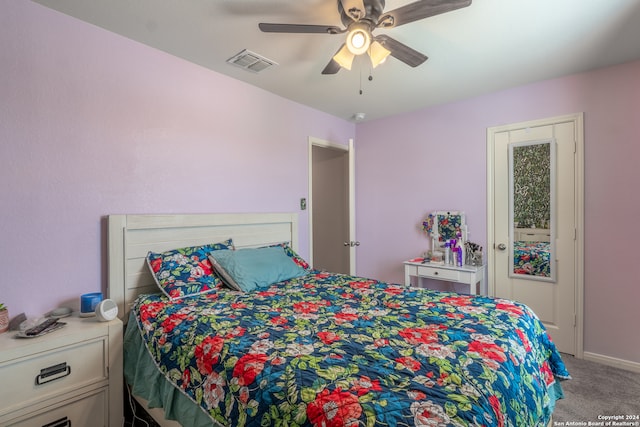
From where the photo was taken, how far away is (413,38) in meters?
2.12

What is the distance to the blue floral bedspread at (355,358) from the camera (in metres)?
0.92

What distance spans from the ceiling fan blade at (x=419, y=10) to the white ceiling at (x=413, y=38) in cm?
31

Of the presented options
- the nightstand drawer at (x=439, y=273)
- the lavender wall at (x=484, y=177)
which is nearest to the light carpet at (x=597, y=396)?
the lavender wall at (x=484, y=177)

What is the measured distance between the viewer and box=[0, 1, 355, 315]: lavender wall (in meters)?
1.72

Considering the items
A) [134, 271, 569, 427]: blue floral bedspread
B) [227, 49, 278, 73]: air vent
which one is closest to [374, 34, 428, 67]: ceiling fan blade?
[227, 49, 278, 73]: air vent

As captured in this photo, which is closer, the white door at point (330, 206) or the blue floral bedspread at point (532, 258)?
the blue floral bedspread at point (532, 258)

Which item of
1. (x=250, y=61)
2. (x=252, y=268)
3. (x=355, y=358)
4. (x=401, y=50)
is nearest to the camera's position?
(x=355, y=358)

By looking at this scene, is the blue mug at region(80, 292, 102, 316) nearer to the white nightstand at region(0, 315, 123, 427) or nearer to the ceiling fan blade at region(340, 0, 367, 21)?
the white nightstand at region(0, 315, 123, 427)

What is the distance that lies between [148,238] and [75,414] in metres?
1.05

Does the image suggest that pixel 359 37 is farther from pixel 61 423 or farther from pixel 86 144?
pixel 61 423

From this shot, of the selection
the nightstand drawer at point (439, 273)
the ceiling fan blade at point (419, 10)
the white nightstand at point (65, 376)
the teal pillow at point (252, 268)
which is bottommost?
the white nightstand at point (65, 376)

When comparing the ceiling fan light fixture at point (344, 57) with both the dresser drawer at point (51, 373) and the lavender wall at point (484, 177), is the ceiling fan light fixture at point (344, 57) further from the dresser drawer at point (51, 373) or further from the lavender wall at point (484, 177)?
the dresser drawer at point (51, 373)

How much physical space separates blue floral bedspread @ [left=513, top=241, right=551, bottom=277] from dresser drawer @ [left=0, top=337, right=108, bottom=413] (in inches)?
135

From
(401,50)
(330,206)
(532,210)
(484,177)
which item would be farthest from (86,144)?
(532,210)
